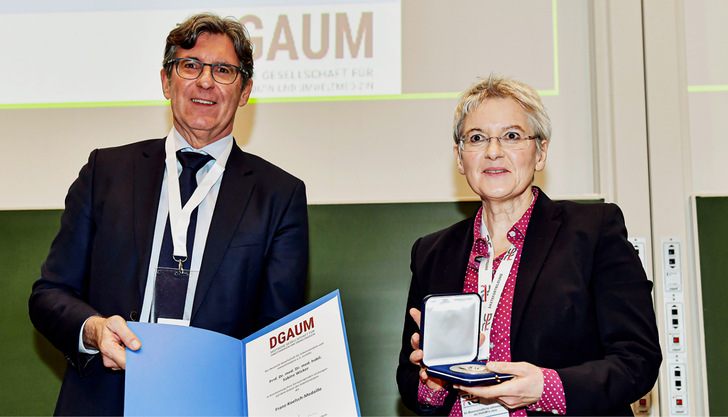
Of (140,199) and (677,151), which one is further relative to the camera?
(677,151)

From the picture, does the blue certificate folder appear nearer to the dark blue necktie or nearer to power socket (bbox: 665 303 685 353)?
the dark blue necktie

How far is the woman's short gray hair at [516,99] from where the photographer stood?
2.21 metres

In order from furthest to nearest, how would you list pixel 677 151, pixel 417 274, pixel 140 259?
pixel 677 151
pixel 417 274
pixel 140 259

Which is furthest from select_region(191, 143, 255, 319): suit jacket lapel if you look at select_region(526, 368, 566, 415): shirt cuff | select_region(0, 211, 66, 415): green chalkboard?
select_region(0, 211, 66, 415): green chalkboard

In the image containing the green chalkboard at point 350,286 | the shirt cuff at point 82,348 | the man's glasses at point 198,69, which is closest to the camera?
the shirt cuff at point 82,348

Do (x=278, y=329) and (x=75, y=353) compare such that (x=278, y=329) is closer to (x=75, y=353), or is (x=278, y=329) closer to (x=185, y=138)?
(x=75, y=353)

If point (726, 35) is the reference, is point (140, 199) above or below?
below

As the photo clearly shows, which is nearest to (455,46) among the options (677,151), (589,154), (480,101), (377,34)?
(377,34)

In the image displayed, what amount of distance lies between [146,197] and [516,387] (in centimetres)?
130

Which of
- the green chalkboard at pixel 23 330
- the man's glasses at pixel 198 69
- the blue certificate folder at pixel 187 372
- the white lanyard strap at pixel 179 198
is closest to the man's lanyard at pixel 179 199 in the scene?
the white lanyard strap at pixel 179 198

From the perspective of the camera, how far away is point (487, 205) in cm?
226

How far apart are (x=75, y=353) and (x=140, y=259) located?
1.07 feet

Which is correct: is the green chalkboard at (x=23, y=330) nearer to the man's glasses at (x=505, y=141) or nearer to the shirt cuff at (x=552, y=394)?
the man's glasses at (x=505, y=141)

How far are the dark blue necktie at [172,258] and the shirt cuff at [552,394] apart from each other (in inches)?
41.9
